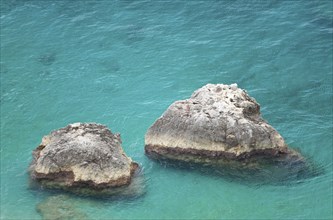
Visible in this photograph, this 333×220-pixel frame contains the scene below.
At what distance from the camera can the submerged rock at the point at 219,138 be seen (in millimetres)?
35594

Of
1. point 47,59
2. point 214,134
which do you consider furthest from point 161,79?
point 214,134

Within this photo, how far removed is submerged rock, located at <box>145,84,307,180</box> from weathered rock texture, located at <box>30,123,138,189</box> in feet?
9.42

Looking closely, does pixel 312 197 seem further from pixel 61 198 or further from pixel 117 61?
pixel 117 61

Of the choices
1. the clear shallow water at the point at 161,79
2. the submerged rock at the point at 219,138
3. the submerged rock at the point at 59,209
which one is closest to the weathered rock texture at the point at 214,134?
the submerged rock at the point at 219,138

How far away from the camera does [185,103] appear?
1474 inches

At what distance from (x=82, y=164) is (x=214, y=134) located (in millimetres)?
7603

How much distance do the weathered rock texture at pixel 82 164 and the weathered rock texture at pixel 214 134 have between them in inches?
107

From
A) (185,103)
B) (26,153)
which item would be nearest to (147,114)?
(185,103)

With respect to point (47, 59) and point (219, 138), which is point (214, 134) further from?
point (47, 59)

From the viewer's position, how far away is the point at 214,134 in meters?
35.6

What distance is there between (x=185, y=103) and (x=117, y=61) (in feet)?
40.8

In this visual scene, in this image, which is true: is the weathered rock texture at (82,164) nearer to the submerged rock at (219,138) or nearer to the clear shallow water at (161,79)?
the clear shallow water at (161,79)

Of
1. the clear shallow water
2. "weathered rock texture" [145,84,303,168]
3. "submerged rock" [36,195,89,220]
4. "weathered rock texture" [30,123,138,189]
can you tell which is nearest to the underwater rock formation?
the clear shallow water

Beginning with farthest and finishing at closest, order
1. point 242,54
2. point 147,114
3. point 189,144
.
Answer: point 242,54 < point 147,114 < point 189,144
